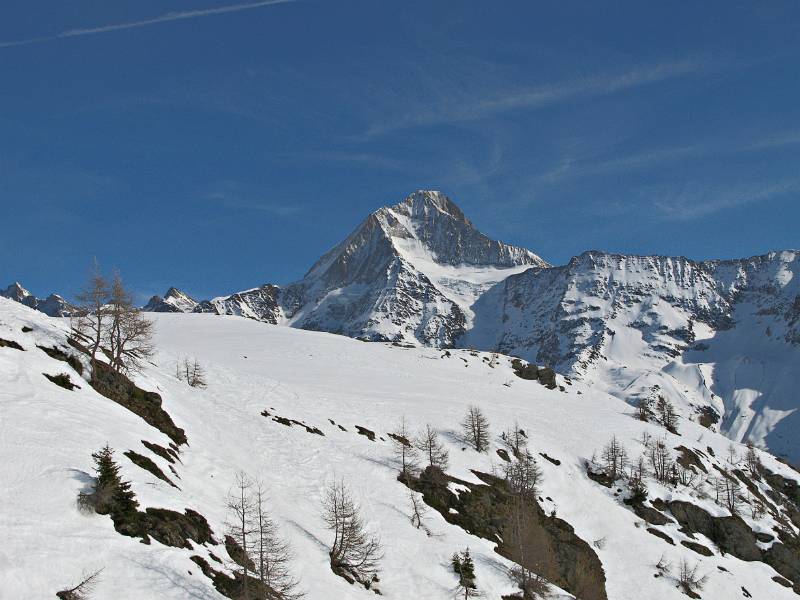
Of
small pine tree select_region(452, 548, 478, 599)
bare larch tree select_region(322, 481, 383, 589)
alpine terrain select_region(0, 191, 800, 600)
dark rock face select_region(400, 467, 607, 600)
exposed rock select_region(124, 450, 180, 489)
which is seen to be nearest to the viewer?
alpine terrain select_region(0, 191, 800, 600)

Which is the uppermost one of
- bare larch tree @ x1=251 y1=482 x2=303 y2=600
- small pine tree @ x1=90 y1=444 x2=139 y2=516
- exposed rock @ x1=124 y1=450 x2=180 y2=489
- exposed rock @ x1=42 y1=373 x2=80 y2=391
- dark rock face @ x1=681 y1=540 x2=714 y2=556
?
exposed rock @ x1=42 y1=373 x2=80 y2=391

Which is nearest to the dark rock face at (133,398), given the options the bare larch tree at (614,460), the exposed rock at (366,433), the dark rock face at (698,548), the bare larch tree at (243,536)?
the bare larch tree at (243,536)

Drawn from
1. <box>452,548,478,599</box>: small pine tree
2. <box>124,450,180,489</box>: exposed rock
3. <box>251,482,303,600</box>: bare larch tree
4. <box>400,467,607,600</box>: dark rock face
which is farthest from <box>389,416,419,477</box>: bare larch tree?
<box>124,450,180,489</box>: exposed rock

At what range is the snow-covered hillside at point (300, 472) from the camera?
2292 centimetres

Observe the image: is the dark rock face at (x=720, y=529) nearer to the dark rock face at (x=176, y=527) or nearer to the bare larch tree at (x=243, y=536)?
the bare larch tree at (x=243, y=536)

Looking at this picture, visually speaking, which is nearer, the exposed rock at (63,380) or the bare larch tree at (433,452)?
the exposed rock at (63,380)

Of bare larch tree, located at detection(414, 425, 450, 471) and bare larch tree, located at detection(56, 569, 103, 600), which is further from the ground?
bare larch tree, located at detection(414, 425, 450, 471)

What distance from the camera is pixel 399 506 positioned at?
155 feet

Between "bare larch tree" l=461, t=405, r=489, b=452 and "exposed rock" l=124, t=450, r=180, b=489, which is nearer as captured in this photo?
"exposed rock" l=124, t=450, r=180, b=489

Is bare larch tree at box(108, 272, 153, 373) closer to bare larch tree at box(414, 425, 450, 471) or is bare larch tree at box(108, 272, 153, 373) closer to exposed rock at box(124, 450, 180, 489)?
exposed rock at box(124, 450, 180, 489)

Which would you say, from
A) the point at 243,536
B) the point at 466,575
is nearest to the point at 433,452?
the point at 466,575

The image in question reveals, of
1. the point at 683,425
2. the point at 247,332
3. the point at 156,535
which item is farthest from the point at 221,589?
the point at 683,425

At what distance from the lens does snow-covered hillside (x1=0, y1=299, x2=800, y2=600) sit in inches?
902

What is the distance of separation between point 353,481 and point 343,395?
32.7 meters
